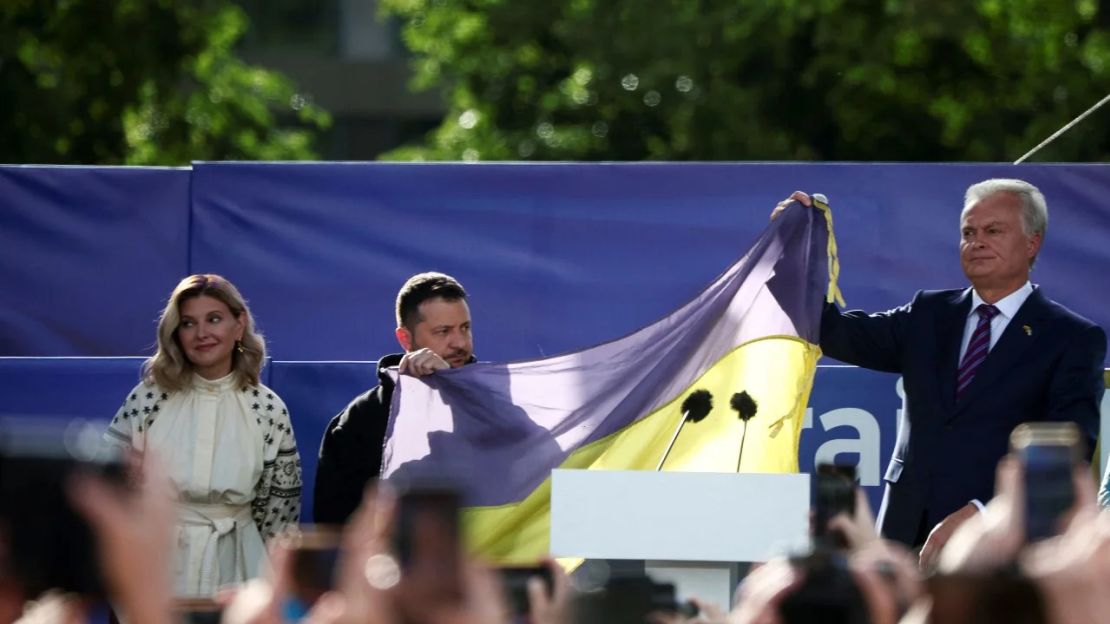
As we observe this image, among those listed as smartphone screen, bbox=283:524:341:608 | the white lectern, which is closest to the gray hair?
the white lectern

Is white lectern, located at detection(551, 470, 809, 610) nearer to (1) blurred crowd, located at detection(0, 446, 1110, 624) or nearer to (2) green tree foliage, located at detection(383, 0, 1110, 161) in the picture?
(1) blurred crowd, located at detection(0, 446, 1110, 624)

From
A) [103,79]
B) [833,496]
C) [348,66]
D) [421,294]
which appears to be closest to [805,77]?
[103,79]

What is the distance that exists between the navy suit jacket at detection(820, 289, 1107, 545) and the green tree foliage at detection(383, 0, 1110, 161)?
415 inches

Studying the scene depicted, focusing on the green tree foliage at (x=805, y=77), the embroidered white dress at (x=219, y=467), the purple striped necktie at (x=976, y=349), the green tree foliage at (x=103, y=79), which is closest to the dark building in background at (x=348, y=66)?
the green tree foliage at (x=805, y=77)

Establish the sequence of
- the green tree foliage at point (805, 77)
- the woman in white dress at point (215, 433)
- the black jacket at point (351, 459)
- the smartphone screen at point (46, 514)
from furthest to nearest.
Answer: the green tree foliage at point (805, 77)
the woman in white dress at point (215, 433)
the black jacket at point (351, 459)
the smartphone screen at point (46, 514)

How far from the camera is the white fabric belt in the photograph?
20.2ft

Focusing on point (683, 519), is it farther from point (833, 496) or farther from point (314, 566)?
point (314, 566)

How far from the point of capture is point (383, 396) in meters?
6.14

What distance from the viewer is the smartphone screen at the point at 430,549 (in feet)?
7.17

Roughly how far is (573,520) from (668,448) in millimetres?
828

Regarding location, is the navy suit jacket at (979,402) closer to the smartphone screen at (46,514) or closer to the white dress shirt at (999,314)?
the white dress shirt at (999,314)

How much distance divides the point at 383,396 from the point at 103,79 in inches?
398

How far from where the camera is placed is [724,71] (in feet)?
55.1

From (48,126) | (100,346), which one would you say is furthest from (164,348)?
(48,126)
